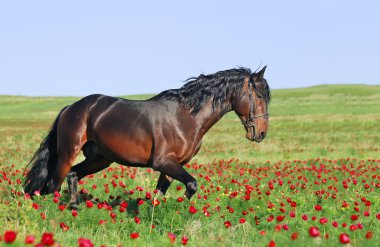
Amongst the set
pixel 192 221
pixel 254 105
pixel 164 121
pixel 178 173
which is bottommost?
pixel 192 221

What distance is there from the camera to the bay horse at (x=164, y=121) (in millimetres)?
8469

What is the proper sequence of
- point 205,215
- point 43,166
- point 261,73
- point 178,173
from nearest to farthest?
point 205,215 → point 178,173 → point 261,73 → point 43,166

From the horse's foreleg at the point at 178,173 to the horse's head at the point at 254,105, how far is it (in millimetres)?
1290

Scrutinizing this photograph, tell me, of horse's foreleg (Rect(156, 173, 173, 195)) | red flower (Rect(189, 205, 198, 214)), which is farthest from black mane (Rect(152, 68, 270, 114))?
red flower (Rect(189, 205, 198, 214))

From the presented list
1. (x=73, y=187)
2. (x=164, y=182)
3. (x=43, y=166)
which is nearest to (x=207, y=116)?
(x=164, y=182)

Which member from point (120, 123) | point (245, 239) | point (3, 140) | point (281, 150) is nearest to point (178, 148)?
point (120, 123)

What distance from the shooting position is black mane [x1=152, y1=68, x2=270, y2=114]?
8.73 metres

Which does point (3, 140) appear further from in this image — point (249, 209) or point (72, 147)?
point (249, 209)

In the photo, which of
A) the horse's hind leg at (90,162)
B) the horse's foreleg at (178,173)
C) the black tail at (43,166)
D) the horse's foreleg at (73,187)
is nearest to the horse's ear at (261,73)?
the horse's foreleg at (178,173)

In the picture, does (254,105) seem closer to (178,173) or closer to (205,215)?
(178,173)

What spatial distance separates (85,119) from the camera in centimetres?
922

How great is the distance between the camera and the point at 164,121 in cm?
856

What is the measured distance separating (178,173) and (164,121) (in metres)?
0.91

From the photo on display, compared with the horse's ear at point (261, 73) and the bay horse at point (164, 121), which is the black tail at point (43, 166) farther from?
the horse's ear at point (261, 73)
